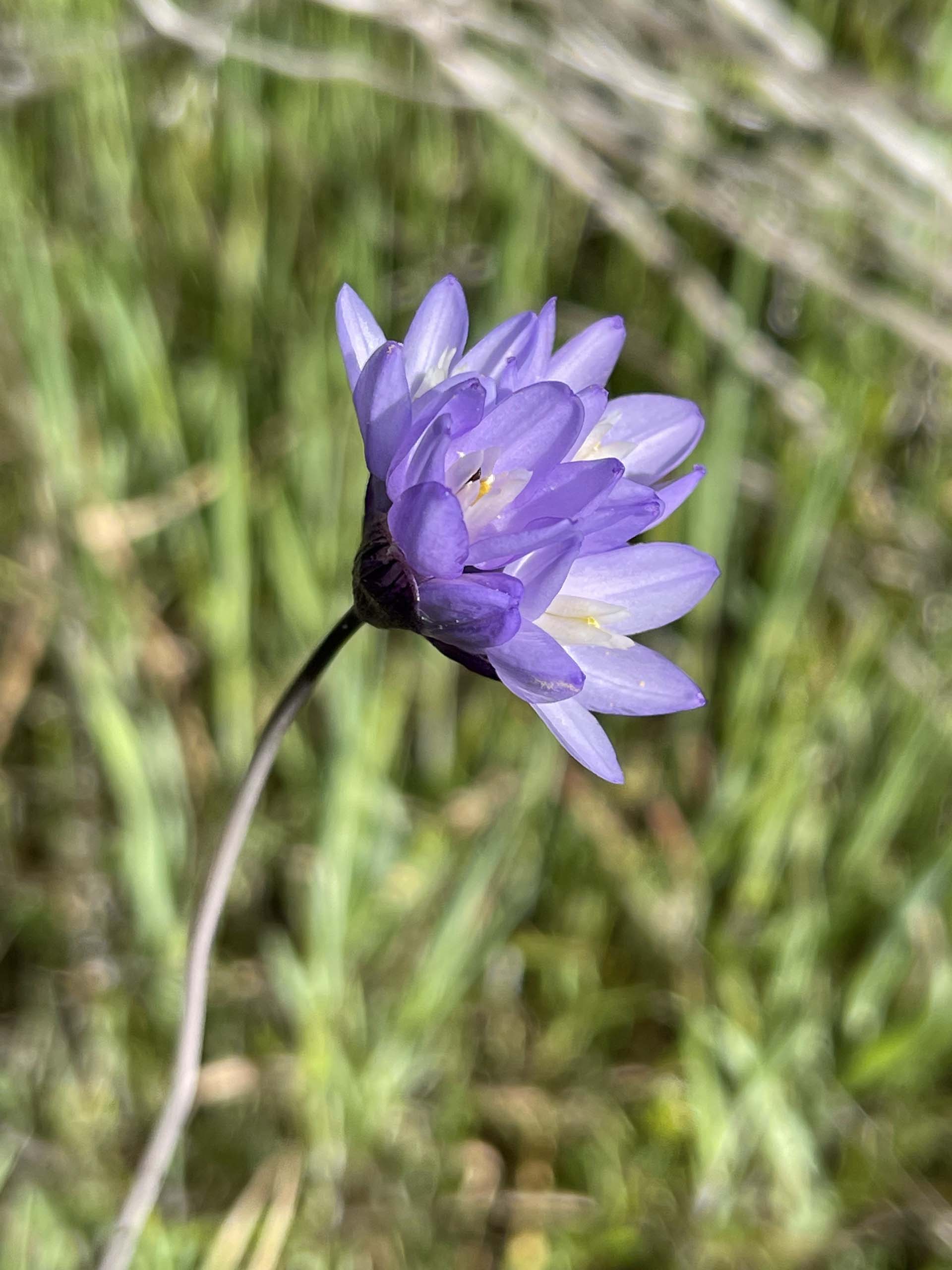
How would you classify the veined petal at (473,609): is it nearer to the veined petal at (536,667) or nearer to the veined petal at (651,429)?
the veined petal at (536,667)

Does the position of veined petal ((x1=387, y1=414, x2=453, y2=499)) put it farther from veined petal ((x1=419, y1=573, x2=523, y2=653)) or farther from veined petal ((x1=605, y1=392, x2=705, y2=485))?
veined petal ((x1=605, y1=392, x2=705, y2=485))

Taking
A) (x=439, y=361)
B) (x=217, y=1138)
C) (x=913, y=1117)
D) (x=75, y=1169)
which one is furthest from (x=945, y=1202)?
(x=439, y=361)

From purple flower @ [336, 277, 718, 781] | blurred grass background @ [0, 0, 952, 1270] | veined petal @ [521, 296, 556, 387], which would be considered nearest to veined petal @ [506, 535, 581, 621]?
purple flower @ [336, 277, 718, 781]

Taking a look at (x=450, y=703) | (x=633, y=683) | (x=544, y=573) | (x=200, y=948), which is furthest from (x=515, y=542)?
(x=450, y=703)

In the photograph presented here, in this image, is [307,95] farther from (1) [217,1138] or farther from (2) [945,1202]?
(2) [945,1202]

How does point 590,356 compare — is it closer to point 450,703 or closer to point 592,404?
point 592,404

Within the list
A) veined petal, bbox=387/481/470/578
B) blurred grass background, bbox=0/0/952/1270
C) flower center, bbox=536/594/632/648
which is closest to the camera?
veined petal, bbox=387/481/470/578
